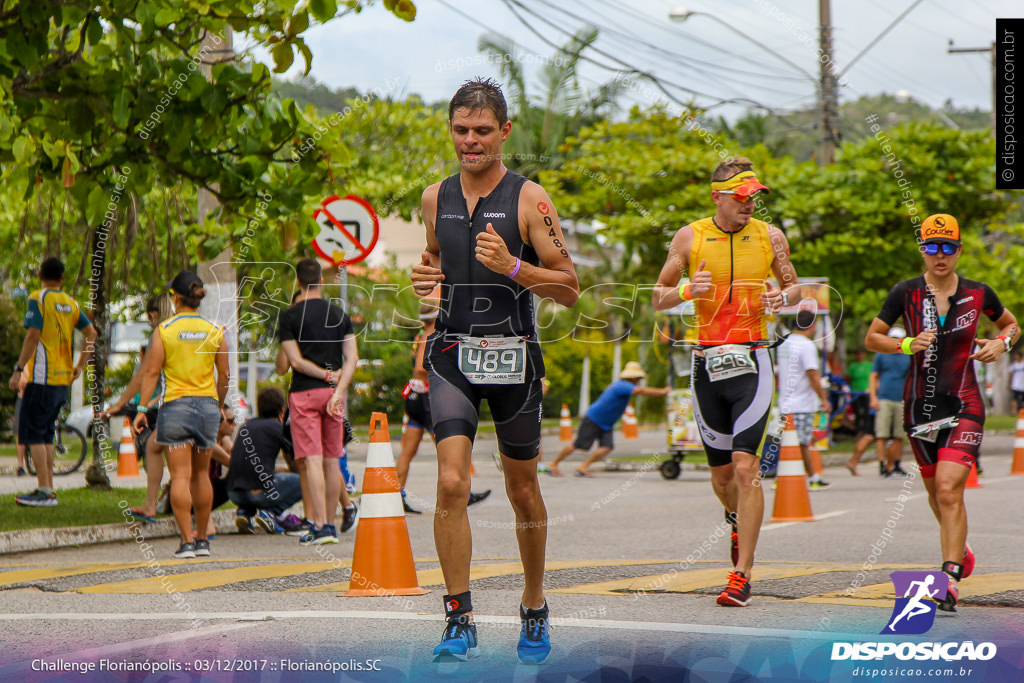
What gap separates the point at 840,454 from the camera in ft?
63.7

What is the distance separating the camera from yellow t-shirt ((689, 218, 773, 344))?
6.10m

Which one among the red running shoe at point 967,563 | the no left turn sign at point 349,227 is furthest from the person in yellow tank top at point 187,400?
the red running shoe at point 967,563

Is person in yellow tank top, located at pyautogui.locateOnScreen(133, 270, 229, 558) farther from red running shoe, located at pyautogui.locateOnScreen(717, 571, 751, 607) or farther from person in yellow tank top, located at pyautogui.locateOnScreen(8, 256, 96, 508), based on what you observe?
red running shoe, located at pyautogui.locateOnScreen(717, 571, 751, 607)

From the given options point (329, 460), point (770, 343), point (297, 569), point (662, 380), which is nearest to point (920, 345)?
point (770, 343)

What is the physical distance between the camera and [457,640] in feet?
13.6

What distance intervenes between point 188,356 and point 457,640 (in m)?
4.66

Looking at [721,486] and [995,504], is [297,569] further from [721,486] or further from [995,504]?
[995,504]

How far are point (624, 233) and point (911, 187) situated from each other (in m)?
4.46

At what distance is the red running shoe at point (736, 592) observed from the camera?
5449 mm

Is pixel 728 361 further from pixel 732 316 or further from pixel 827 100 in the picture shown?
pixel 827 100

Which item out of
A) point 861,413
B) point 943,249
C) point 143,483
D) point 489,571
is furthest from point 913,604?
point 861,413

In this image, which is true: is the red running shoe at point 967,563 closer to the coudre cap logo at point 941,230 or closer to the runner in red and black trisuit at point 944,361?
the runner in red and black trisuit at point 944,361

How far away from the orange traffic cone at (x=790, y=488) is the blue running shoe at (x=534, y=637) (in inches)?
234

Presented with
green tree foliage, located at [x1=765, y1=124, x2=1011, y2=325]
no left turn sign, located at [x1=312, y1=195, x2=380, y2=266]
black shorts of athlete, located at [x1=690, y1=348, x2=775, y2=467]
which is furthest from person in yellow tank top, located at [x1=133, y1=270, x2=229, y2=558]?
green tree foliage, located at [x1=765, y1=124, x2=1011, y2=325]
